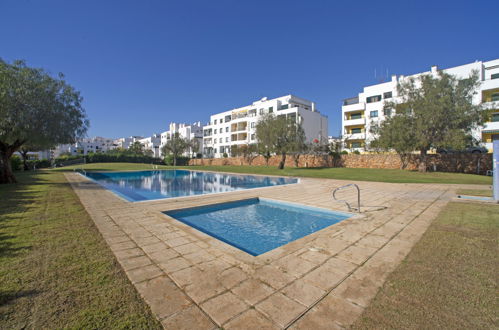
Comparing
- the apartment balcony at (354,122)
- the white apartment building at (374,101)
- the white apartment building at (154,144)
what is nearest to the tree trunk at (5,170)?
the white apartment building at (374,101)

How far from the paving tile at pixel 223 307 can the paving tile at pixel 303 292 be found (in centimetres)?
59

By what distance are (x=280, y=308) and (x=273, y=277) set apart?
2.14 ft

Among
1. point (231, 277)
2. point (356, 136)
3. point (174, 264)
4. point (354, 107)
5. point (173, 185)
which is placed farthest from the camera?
point (354, 107)

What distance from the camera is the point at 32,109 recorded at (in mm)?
11828

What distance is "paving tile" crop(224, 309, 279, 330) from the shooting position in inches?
78.2

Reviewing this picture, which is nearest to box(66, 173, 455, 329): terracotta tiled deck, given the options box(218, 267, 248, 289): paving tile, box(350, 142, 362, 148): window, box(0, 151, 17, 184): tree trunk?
box(218, 267, 248, 289): paving tile

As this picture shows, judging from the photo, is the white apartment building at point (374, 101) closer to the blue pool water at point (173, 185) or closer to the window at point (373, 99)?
the window at point (373, 99)

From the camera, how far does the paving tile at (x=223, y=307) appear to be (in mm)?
2125

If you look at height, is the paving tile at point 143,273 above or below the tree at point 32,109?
below

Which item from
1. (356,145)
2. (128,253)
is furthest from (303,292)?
(356,145)

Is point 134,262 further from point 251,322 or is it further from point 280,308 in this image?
point 280,308

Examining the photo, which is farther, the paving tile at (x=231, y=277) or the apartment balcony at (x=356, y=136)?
the apartment balcony at (x=356, y=136)

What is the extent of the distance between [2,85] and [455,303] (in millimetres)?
17460

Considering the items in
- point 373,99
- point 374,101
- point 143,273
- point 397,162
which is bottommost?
point 143,273
